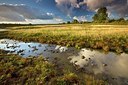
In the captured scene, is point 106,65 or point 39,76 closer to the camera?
point 39,76

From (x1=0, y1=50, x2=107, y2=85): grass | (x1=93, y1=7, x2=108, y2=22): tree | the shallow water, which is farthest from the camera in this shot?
(x1=93, y1=7, x2=108, y2=22): tree

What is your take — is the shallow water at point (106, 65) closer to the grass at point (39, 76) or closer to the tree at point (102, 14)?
the grass at point (39, 76)

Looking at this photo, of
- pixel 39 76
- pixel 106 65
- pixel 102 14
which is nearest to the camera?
pixel 39 76

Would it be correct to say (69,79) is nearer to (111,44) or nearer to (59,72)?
(59,72)

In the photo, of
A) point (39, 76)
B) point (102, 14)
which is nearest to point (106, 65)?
point (39, 76)

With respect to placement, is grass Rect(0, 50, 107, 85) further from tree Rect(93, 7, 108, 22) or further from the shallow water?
tree Rect(93, 7, 108, 22)

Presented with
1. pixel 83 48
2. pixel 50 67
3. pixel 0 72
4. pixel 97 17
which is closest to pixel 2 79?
pixel 0 72

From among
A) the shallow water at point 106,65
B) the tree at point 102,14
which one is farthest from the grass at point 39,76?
the tree at point 102,14

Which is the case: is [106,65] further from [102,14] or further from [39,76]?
[102,14]

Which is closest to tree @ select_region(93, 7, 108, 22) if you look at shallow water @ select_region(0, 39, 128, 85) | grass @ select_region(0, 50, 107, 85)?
shallow water @ select_region(0, 39, 128, 85)

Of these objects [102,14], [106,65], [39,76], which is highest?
[39,76]

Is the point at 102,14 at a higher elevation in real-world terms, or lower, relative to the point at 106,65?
lower

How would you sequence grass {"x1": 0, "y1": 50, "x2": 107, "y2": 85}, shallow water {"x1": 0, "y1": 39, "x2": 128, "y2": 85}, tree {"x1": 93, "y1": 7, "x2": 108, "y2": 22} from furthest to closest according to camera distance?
tree {"x1": 93, "y1": 7, "x2": 108, "y2": 22}, shallow water {"x1": 0, "y1": 39, "x2": 128, "y2": 85}, grass {"x1": 0, "y1": 50, "x2": 107, "y2": 85}

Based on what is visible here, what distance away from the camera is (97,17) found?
145m
